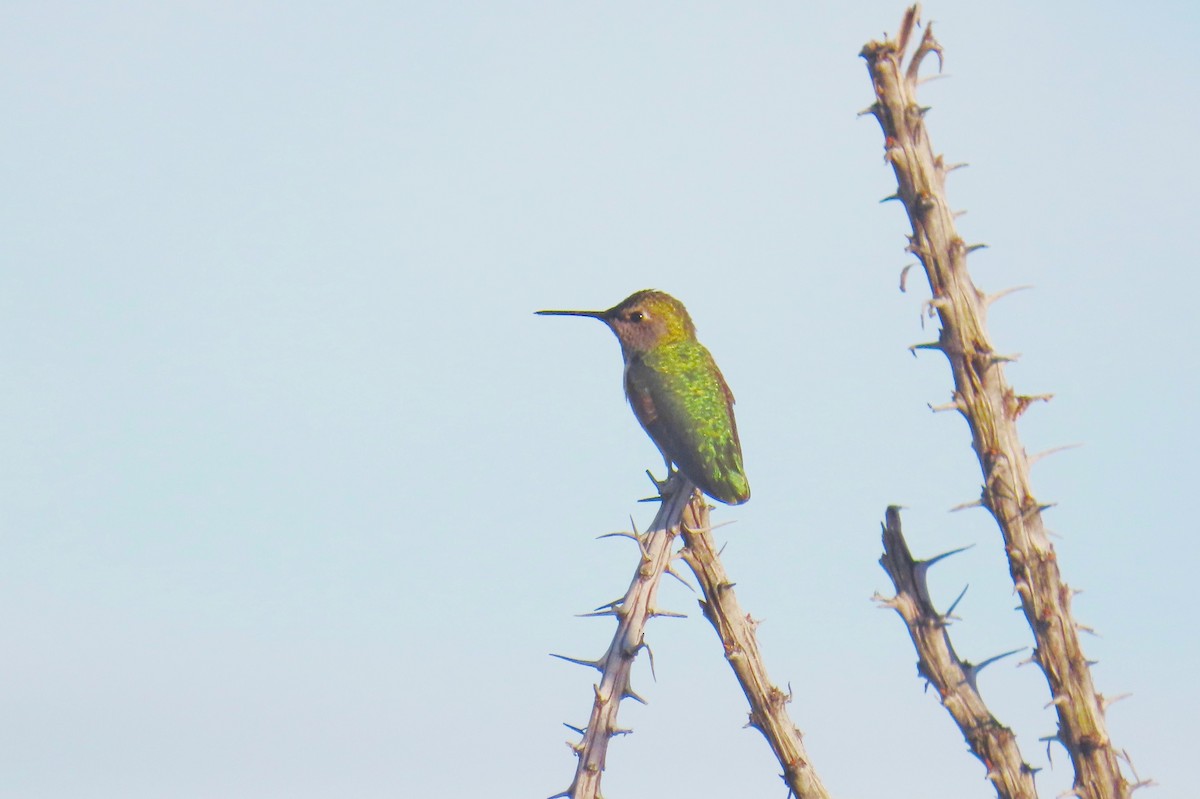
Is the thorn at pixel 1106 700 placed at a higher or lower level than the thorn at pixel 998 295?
lower

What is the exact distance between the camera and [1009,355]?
229 inches

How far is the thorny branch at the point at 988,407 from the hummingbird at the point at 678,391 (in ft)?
9.22

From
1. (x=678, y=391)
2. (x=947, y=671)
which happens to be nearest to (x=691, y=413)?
(x=678, y=391)

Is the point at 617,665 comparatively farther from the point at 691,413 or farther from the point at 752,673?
the point at 691,413

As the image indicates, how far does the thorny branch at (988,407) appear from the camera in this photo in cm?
581

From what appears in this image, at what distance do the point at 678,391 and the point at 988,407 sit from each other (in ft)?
15.6

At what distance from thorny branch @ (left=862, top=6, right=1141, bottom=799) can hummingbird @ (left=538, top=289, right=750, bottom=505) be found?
281cm

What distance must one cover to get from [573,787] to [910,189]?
3229 millimetres

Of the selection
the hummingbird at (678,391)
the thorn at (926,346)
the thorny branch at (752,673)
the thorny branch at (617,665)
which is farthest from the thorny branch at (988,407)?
the hummingbird at (678,391)

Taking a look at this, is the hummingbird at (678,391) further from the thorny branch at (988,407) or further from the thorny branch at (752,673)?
the thorny branch at (988,407)

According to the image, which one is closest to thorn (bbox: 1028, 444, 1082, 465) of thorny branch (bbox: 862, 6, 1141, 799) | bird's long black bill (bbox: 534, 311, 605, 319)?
thorny branch (bbox: 862, 6, 1141, 799)

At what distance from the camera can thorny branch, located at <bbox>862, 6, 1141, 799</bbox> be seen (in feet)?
19.1

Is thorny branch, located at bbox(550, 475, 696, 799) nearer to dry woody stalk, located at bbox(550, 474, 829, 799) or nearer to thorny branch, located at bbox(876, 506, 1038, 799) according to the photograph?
dry woody stalk, located at bbox(550, 474, 829, 799)

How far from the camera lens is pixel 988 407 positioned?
5.88 meters
